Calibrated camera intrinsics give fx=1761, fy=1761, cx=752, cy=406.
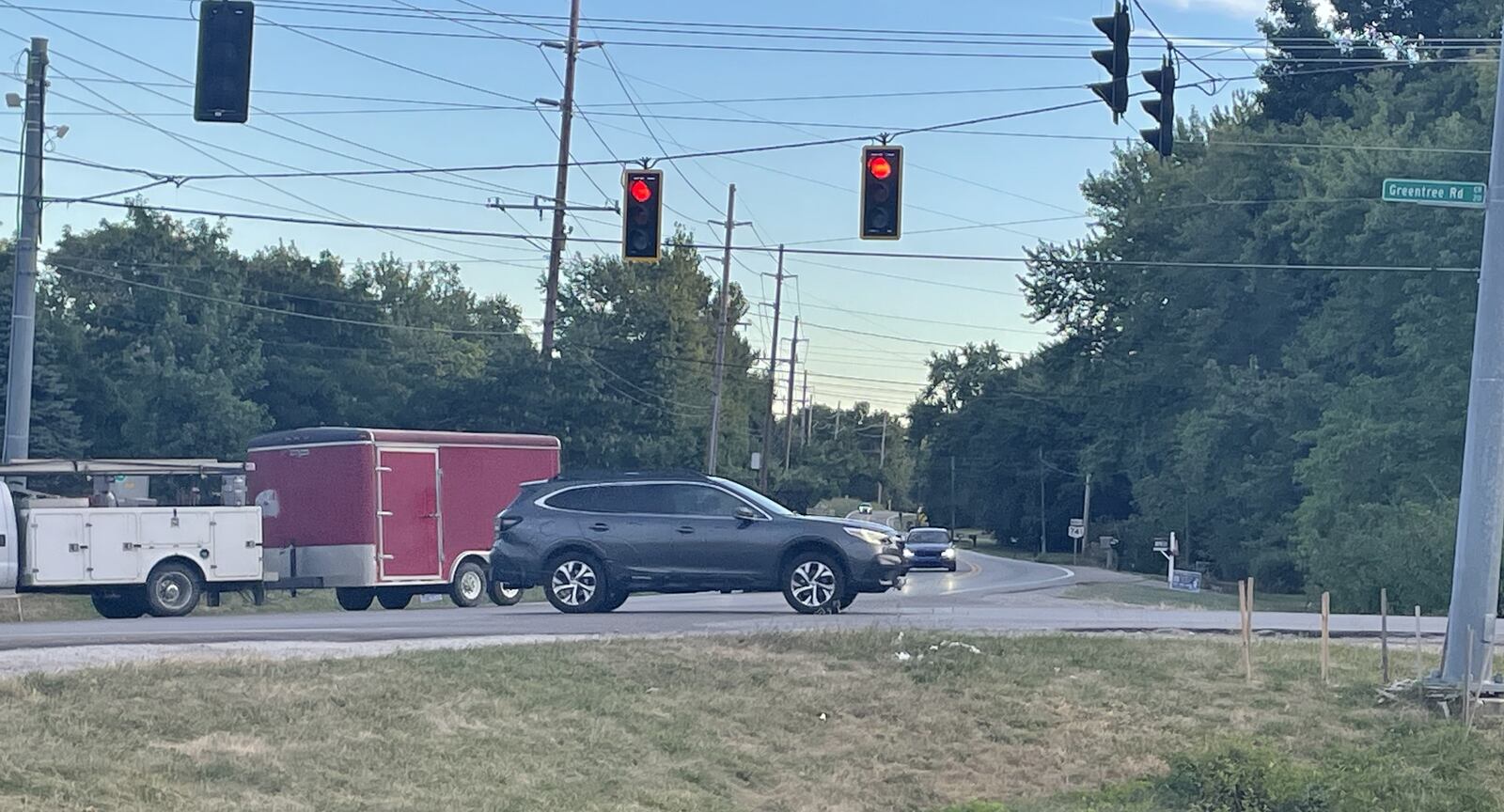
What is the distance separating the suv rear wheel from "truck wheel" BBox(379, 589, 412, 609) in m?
7.49

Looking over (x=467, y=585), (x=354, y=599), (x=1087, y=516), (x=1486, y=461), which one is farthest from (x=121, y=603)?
(x=1087, y=516)

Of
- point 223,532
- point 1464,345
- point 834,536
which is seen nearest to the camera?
point 834,536

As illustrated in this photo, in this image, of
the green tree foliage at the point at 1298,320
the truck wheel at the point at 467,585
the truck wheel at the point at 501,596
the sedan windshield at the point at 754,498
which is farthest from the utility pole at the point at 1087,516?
the sedan windshield at the point at 754,498

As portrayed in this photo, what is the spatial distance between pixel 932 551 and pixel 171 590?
35.9 m

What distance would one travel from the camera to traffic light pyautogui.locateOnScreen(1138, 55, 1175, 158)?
19344 mm

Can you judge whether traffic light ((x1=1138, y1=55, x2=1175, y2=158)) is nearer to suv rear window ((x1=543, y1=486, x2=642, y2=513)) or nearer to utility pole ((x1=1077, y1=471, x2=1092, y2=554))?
suv rear window ((x1=543, y1=486, x2=642, y2=513))

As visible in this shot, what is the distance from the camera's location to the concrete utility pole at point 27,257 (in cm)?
2862

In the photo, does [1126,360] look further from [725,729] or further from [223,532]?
[725,729]

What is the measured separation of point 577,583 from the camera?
20.7m

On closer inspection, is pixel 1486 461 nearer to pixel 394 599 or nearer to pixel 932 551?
pixel 394 599

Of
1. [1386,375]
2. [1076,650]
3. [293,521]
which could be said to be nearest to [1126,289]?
[1386,375]

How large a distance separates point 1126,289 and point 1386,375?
63.0 feet

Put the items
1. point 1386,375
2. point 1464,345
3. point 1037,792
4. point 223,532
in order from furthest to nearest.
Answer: point 1386,375 < point 1464,345 < point 223,532 < point 1037,792

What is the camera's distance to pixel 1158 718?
1490 centimetres
